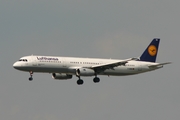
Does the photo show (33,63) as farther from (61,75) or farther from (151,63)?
(151,63)

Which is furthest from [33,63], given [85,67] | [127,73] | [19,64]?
[127,73]

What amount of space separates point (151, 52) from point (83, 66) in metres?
18.1

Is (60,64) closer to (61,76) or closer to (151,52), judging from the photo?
(61,76)

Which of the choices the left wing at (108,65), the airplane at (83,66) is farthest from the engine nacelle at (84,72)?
the left wing at (108,65)

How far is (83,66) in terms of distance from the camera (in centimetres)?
11412

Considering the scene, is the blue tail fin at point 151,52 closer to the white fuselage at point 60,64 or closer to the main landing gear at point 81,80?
the white fuselage at point 60,64

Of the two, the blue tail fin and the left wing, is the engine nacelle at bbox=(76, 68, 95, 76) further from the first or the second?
the blue tail fin

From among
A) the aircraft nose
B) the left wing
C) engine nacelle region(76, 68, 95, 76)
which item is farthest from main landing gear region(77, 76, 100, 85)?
the aircraft nose

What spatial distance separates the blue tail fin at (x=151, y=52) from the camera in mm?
124812

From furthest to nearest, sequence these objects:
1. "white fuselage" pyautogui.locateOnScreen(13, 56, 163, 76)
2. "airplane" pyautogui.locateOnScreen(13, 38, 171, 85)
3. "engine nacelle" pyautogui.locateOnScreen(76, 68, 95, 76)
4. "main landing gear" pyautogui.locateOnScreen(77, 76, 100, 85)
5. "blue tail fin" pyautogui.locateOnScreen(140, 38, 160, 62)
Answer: "blue tail fin" pyautogui.locateOnScreen(140, 38, 160, 62)
"main landing gear" pyautogui.locateOnScreen(77, 76, 100, 85)
"engine nacelle" pyautogui.locateOnScreen(76, 68, 95, 76)
"airplane" pyautogui.locateOnScreen(13, 38, 171, 85)
"white fuselage" pyautogui.locateOnScreen(13, 56, 163, 76)

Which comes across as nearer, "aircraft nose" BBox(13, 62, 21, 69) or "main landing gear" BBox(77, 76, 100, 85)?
"aircraft nose" BBox(13, 62, 21, 69)

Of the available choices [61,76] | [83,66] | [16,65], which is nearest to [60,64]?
[83,66]

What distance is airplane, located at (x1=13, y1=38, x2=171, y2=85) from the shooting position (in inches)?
4313

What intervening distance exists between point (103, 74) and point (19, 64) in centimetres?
1597
